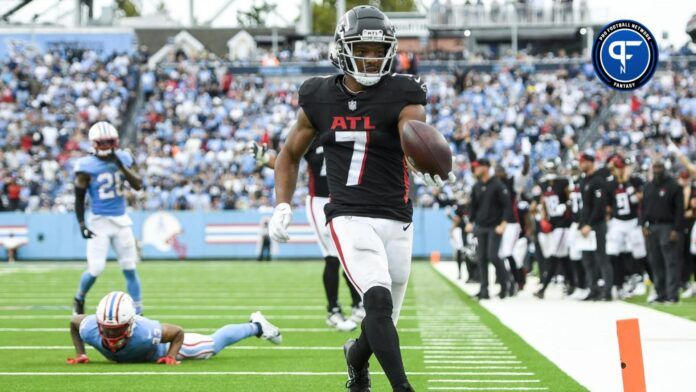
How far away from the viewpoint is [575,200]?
1482 cm

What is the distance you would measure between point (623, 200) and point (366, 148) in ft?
30.7

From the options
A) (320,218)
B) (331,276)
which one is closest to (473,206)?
(331,276)

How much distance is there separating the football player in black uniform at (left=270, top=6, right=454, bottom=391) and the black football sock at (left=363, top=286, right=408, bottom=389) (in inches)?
6.0

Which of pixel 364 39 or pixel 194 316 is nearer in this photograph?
pixel 364 39

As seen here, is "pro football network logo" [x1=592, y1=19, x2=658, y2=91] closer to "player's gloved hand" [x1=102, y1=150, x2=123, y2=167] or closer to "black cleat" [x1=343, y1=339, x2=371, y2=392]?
"black cleat" [x1=343, y1=339, x2=371, y2=392]

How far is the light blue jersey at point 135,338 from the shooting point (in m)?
7.71

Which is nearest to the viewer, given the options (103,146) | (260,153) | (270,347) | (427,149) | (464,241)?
(427,149)

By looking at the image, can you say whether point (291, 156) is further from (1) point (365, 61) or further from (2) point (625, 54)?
(2) point (625, 54)

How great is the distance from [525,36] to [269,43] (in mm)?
10501

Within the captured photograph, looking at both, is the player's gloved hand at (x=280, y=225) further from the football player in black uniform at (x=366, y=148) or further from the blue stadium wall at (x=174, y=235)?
the blue stadium wall at (x=174, y=235)

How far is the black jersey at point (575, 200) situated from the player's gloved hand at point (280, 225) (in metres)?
9.44

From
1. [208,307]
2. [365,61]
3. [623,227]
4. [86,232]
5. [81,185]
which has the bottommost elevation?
[208,307]

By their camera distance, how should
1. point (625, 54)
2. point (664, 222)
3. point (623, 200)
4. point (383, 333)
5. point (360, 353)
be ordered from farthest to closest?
point (623, 200), point (664, 222), point (625, 54), point (360, 353), point (383, 333)

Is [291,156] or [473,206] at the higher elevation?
[291,156]
